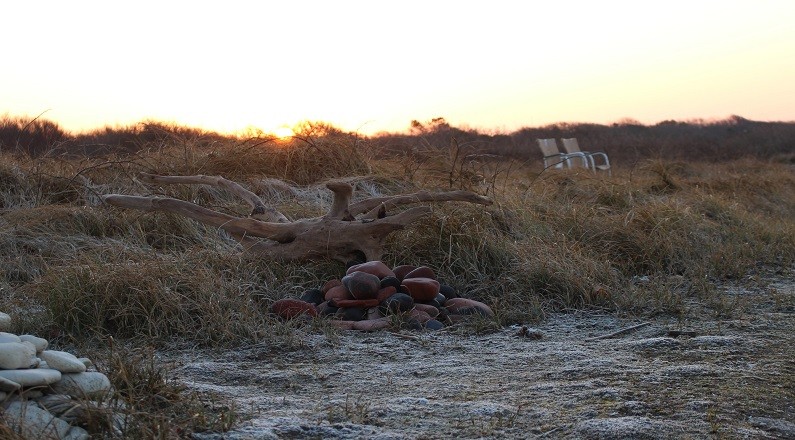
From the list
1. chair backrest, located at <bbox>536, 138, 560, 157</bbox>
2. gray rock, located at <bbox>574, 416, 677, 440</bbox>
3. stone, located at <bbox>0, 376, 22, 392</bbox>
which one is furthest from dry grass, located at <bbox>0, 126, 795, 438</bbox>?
chair backrest, located at <bbox>536, 138, 560, 157</bbox>

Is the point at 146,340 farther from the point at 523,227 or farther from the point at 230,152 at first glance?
the point at 230,152

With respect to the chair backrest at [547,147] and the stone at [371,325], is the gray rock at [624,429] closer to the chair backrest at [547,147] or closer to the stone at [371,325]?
the stone at [371,325]

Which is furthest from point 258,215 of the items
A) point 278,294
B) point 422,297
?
point 422,297

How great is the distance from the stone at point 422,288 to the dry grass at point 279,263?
280 millimetres

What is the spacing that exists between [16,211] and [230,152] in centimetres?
164

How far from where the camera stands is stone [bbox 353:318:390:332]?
358 centimetres

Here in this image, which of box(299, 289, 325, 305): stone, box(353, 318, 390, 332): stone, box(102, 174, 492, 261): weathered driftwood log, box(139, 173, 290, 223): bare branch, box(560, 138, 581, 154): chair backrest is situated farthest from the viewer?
box(560, 138, 581, 154): chair backrest

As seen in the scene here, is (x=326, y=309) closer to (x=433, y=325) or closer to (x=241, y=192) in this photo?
(x=433, y=325)

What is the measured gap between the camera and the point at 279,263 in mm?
4340

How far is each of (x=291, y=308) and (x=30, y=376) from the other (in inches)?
67.3

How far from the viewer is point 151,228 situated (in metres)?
5.21

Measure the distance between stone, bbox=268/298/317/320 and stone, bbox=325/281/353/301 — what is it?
0.61ft

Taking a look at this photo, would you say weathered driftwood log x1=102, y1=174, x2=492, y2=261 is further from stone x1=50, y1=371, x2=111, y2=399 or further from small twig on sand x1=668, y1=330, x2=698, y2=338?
stone x1=50, y1=371, x2=111, y2=399

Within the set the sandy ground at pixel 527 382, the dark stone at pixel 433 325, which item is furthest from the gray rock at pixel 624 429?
the dark stone at pixel 433 325
